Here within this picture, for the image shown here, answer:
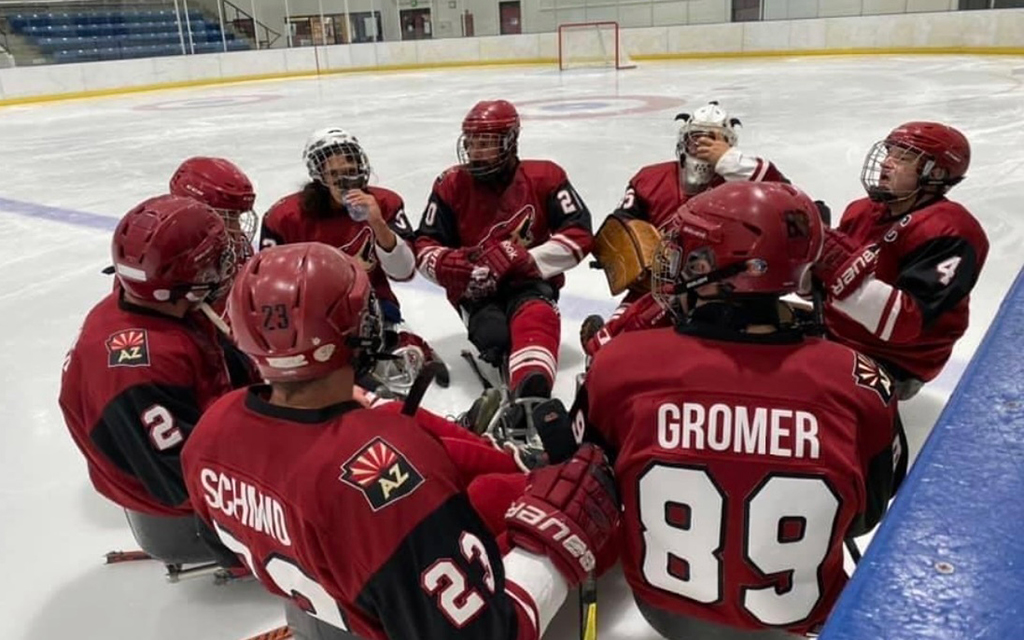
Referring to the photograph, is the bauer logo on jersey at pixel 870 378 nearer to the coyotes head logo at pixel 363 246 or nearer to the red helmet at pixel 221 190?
the red helmet at pixel 221 190

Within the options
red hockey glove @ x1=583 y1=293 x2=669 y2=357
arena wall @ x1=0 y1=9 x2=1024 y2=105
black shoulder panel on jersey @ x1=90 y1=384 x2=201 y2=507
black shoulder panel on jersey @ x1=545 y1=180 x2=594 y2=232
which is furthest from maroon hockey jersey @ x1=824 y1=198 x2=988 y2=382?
arena wall @ x1=0 y1=9 x2=1024 y2=105

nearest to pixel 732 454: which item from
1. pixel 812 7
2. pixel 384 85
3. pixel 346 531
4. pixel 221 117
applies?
Result: pixel 346 531

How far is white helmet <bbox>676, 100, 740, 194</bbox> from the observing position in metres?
2.74

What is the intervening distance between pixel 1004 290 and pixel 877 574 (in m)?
3.09

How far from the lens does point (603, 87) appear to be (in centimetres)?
1271

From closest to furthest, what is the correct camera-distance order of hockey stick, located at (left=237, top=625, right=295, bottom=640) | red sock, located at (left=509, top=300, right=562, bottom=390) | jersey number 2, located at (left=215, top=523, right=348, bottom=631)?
jersey number 2, located at (left=215, top=523, right=348, bottom=631) → hockey stick, located at (left=237, top=625, right=295, bottom=640) → red sock, located at (left=509, top=300, right=562, bottom=390)

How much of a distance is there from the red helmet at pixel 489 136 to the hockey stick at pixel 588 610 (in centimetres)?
171

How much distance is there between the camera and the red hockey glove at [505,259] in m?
2.80

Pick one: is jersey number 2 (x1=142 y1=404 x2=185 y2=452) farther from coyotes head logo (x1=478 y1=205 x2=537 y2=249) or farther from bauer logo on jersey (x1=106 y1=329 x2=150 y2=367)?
coyotes head logo (x1=478 y1=205 x2=537 y2=249)

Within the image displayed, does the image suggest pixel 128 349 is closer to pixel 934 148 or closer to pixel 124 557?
pixel 124 557

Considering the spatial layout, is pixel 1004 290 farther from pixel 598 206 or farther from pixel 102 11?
pixel 102 11

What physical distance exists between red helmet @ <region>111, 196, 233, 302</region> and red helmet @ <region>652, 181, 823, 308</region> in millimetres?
933

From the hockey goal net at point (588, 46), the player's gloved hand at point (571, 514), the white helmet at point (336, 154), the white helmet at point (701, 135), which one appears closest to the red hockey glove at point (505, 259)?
the white helmet at point (336, 154)

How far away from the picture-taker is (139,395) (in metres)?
1.53
